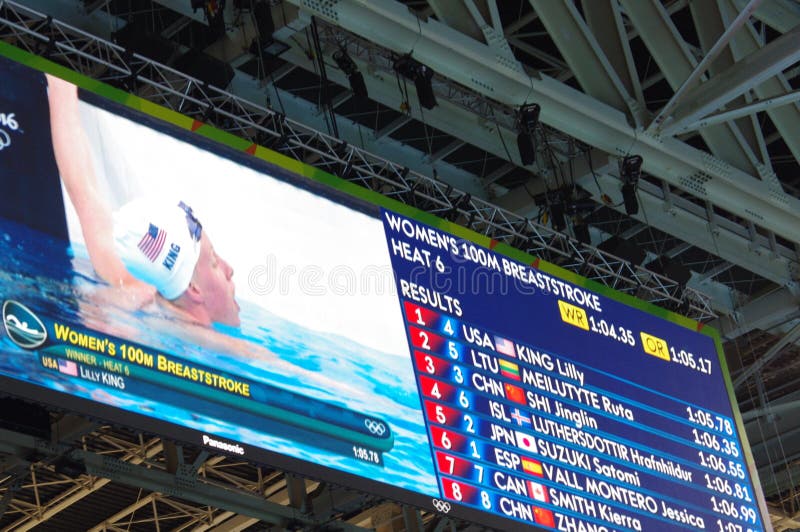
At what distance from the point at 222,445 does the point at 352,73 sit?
4.50 meters

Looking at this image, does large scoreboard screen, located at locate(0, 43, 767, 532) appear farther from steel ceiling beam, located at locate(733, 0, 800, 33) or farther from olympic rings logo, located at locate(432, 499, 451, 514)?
steel ceiling beam, located at locate(733, 0, 800, 33)

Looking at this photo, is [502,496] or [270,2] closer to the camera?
[502,496]

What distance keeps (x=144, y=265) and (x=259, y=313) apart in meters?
0.94

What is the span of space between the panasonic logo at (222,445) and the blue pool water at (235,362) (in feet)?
0.17

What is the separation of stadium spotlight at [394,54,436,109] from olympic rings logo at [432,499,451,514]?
396cm

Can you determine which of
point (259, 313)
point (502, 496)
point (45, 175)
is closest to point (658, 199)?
point (502, 496)

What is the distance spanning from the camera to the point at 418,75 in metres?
11.8

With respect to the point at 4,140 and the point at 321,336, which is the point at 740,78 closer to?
the point at 321,336

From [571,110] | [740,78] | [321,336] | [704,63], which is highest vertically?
[571,110]

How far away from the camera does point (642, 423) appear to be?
1146 centimetres

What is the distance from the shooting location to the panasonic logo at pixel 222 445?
8.13 m

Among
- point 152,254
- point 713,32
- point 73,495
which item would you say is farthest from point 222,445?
point 73,495

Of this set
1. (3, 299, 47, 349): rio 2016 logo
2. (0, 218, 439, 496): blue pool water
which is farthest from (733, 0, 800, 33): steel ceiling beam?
(3, 299, 47, 349): rio 2016 logo

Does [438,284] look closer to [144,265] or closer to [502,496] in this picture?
[502,496]
